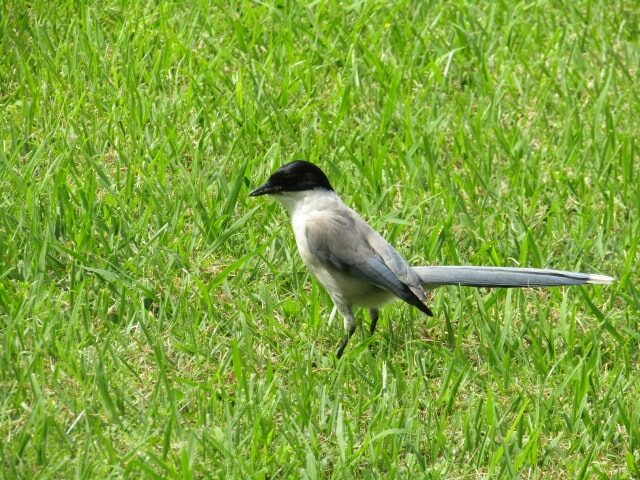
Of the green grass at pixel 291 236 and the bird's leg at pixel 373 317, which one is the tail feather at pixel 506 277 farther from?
the bird's leg at pixel 373 317

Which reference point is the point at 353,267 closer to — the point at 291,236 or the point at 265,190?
the point at 265,190

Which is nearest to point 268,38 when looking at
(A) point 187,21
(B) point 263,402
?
(A) point 187,21

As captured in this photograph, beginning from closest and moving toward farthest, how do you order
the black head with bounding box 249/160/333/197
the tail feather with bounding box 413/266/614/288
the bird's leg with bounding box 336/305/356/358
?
the tail feather with bounding box 413/266/614/288
the bird's leg with bounding box 336/305/356/358
the black head with bounding box 249/160/333/197

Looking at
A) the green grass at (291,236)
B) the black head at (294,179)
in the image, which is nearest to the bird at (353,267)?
the black head at (294,179)

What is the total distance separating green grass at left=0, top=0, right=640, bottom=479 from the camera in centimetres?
520

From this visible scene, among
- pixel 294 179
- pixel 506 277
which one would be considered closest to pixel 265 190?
pixel 294 179

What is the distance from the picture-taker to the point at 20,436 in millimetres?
4836

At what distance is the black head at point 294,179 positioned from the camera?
6.24m

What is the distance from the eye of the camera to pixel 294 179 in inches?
246

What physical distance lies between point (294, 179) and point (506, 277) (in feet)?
3.76

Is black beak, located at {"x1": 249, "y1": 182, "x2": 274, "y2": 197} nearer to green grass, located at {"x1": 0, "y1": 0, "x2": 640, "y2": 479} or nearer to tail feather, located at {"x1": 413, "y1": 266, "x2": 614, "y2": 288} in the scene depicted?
green grass, located at {"x1": 0, "y1": 0, "x2": 640, "y2": 479}

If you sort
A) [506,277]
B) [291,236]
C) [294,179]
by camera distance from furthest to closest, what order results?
[291,236], [294,179], [506,277]

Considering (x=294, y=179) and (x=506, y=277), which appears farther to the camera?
(x=294, y=179)

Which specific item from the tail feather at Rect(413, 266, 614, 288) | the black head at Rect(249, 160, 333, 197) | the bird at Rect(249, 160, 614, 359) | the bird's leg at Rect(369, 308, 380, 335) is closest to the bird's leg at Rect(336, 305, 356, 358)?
the bird at Rect(249, 160, 614, 359)
